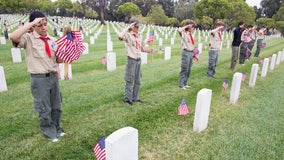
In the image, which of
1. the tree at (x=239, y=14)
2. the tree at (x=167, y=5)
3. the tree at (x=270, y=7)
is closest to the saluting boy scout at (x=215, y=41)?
the tree at (x=239, y=14)

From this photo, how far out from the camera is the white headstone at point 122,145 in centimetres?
222

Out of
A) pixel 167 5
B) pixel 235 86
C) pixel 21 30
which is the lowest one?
pixel 235 86

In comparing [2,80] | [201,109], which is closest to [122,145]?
[201,109]

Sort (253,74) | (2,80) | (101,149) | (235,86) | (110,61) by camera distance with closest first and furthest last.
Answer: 1. (101,149)
2. (235,86)
3. (2,80)
4. (253,74)
5. (110,61)

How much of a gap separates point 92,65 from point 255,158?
7.69m

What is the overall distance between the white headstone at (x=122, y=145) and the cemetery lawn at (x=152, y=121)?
41.9 inches

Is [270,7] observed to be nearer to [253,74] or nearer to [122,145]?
[253,74]

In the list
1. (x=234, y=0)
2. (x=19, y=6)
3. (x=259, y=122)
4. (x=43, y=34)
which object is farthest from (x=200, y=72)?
(x=19, y=6)

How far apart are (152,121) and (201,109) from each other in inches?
43.5

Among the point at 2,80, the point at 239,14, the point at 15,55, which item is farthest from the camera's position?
the point at 239,14

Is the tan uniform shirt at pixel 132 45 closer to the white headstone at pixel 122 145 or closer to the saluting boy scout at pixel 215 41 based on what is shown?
the white headstone at pixel 122 145

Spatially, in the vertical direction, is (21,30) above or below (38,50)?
above

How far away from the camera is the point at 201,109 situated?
13.3 feet

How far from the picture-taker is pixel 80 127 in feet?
13.8
